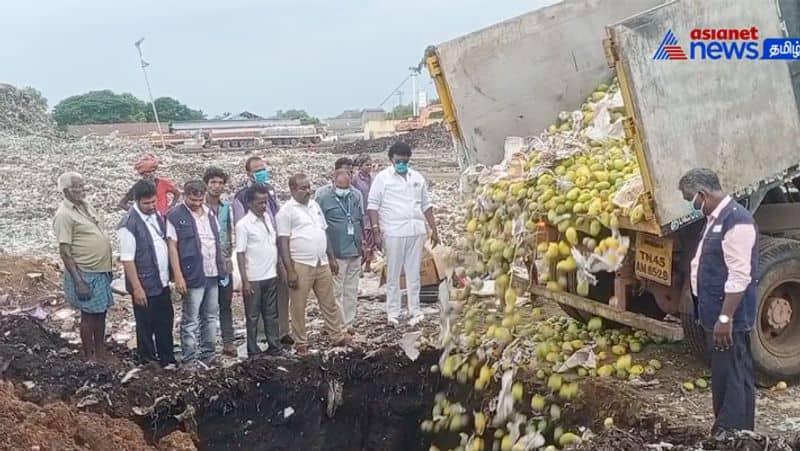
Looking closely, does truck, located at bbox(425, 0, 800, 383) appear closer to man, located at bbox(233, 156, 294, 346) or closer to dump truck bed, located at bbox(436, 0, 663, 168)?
dump truck bed, located at bbox(436, 0, 663, 168)

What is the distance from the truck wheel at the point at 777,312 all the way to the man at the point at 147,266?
4.09 metres

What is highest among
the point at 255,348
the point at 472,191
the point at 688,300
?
the point at 472,191

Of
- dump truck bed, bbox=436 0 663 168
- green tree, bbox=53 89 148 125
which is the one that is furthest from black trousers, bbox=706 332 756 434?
green tree, bbox=53 89 148 125

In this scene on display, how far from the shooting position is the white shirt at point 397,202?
292 inches

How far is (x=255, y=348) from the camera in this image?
6.63 m

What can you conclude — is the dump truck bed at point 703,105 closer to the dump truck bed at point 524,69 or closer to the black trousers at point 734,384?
the black trousers at point 734,384

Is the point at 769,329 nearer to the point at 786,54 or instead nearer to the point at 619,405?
the point at 619,405

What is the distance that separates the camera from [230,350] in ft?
22.2

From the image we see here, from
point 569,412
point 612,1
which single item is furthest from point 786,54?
point 569,412

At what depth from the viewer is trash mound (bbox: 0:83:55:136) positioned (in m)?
33.1

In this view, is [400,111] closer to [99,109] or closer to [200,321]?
[99,109]

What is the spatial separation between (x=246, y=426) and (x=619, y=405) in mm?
2755

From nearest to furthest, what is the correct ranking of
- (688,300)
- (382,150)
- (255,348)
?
(688,300) → (255,348) → (382,150)

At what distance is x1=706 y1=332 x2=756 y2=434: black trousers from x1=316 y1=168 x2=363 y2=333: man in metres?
3.66
